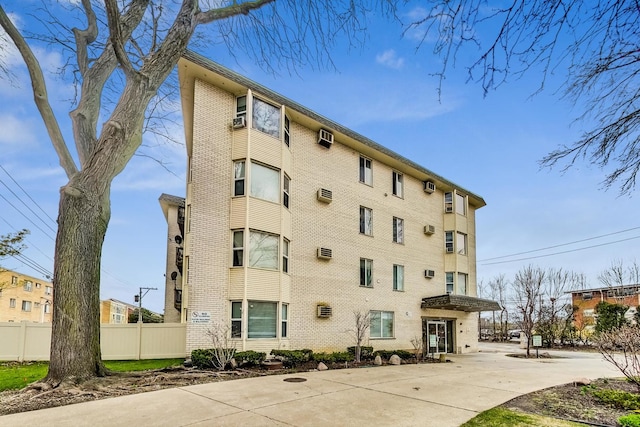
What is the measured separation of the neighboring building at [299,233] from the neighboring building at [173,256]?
14 cm

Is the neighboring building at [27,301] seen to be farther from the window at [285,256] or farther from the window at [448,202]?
the window at [448,202]

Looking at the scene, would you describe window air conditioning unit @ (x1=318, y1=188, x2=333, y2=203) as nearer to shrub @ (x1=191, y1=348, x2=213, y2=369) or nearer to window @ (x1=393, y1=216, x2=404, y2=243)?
window @ (x1=393, y1=216, x2=404, y2=243)

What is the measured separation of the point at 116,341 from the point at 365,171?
13070 mm

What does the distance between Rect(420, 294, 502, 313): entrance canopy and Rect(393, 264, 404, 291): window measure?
2.00 m

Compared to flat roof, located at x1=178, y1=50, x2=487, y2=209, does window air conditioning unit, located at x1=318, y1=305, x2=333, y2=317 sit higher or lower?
lower

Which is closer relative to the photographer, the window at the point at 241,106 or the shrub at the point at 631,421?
the shrub at the point at 631,421

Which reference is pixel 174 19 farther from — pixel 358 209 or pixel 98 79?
pixel 358 209

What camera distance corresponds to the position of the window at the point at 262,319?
1413cm

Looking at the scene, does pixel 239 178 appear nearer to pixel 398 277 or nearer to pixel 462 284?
pixel 398 277

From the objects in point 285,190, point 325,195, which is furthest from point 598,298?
point 285,190

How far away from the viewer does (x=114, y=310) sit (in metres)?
59.8

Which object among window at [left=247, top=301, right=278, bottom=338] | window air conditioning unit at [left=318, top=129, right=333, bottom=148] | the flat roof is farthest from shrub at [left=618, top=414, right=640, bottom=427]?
window air conditioning unit at [left=318, top=129, right=333, bottom=148]

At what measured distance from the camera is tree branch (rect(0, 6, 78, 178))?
952cm

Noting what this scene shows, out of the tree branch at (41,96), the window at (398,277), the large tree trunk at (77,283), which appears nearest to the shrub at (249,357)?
the large tree trunk at (77,283)
